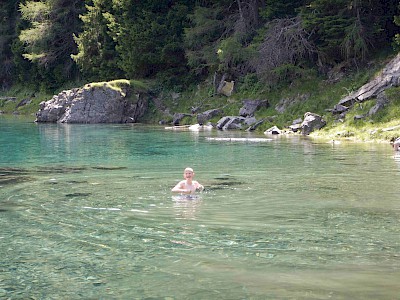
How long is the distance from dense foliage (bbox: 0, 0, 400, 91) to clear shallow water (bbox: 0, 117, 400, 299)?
48.6 ft

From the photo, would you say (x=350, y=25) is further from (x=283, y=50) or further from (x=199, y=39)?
(x=199, y=39)

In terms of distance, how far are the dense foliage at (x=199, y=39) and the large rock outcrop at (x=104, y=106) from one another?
3.12m

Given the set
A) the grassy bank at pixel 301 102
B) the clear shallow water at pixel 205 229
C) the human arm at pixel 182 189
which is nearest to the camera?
the clear shallow water at pixel 205 229

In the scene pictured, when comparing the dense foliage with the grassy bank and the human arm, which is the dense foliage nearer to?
the grassy bank

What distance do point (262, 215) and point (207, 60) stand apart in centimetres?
3070

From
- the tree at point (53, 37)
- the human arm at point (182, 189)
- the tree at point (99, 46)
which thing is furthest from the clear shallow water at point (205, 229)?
the tree at point (53, 37)

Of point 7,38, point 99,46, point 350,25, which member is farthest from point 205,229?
point 7,38

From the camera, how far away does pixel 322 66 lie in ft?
123

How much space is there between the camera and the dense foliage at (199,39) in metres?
34.3

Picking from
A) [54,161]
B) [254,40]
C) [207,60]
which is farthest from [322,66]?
[54,161]

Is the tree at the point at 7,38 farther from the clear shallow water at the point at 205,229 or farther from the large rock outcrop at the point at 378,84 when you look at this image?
the clear shallow water at the point at 205,229

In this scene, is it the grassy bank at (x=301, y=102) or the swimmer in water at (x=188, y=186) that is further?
the grassy bank at (x=301, y=102)

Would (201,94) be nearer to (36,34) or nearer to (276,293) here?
(36,34)

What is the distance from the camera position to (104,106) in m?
44.5
